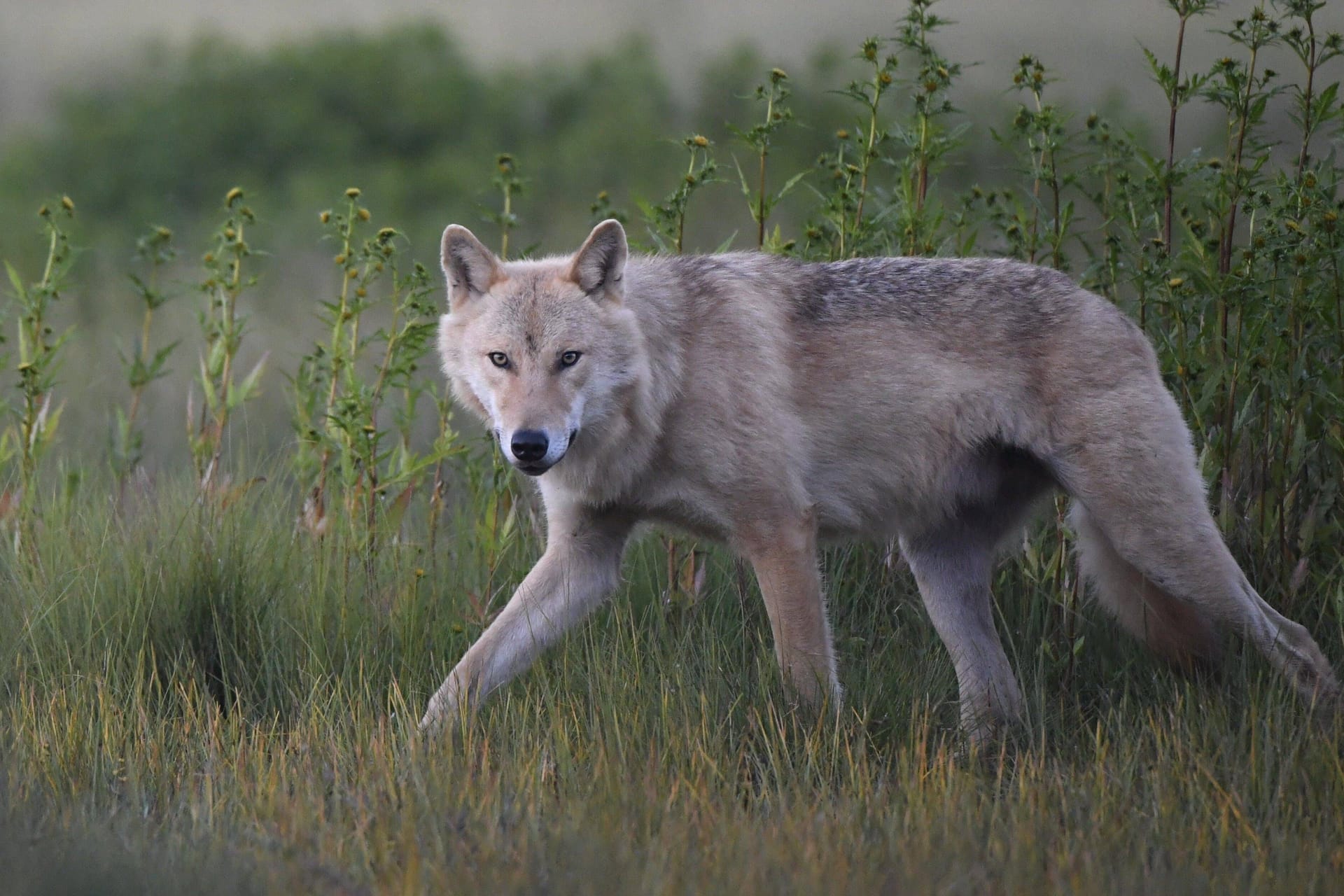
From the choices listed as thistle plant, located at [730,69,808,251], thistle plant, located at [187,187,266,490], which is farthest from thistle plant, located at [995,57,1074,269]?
thistle plant, located at [187,187,266,490]

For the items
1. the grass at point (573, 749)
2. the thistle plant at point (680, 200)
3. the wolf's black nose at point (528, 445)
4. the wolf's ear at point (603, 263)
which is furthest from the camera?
the thistle plant at point (680, 200)

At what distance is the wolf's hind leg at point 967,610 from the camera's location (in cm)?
471

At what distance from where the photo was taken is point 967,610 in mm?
4836

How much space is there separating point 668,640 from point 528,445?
4.18 feet

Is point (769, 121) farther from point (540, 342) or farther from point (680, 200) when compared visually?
point (540, 342)

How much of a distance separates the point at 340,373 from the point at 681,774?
106 inches

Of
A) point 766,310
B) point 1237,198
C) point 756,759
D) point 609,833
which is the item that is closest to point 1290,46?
point 1237,198

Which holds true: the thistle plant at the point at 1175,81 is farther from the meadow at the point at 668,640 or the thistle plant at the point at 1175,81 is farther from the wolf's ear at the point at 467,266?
the wolf's ear at the point at 467,266

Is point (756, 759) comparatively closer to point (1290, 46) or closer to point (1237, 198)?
point (1237, 198)

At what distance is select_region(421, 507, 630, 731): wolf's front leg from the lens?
4.06 metres

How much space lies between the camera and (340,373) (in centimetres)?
531

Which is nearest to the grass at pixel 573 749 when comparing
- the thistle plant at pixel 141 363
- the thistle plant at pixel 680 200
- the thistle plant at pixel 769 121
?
the thistle plant at pixel 141 363

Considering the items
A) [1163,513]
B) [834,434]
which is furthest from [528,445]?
[1163,513]

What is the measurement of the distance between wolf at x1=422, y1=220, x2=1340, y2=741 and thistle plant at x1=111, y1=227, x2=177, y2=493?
1934mm
